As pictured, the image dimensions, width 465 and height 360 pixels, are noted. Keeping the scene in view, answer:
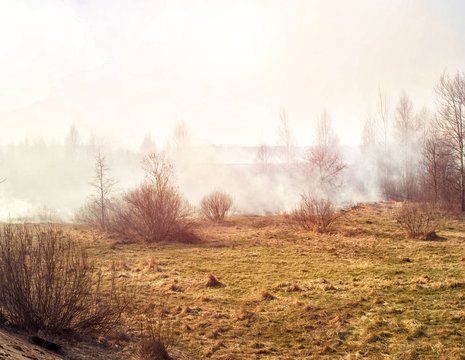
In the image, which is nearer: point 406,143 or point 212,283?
point 212,283

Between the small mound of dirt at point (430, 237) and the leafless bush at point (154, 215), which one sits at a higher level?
the leafless bush at point (154, 215)

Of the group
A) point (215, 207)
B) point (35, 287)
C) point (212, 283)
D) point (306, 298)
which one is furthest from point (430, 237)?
point (35, 287)

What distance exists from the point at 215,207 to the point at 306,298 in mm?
16208

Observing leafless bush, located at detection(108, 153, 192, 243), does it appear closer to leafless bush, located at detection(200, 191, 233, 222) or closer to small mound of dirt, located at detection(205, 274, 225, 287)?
leafless bush, located at detection(200, 191, 233, 222)

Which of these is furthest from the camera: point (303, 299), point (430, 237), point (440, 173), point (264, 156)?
point (264, 156)

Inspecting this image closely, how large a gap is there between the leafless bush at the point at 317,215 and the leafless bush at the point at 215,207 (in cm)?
694

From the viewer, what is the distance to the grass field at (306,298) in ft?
16.9

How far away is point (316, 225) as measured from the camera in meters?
17.2

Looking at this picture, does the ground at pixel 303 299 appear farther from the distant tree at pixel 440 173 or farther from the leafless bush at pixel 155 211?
the distant tree at pixel 440 173

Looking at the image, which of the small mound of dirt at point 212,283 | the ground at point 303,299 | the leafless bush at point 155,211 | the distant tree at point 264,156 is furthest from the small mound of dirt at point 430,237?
the distant tree at point 264,156

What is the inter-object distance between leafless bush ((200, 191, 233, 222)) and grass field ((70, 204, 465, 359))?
29.0ft

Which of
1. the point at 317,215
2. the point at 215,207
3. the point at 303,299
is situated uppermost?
the point at 215,207

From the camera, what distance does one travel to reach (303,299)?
7.35 m

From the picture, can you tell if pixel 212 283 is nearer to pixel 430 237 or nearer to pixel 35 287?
pixel 35 287
